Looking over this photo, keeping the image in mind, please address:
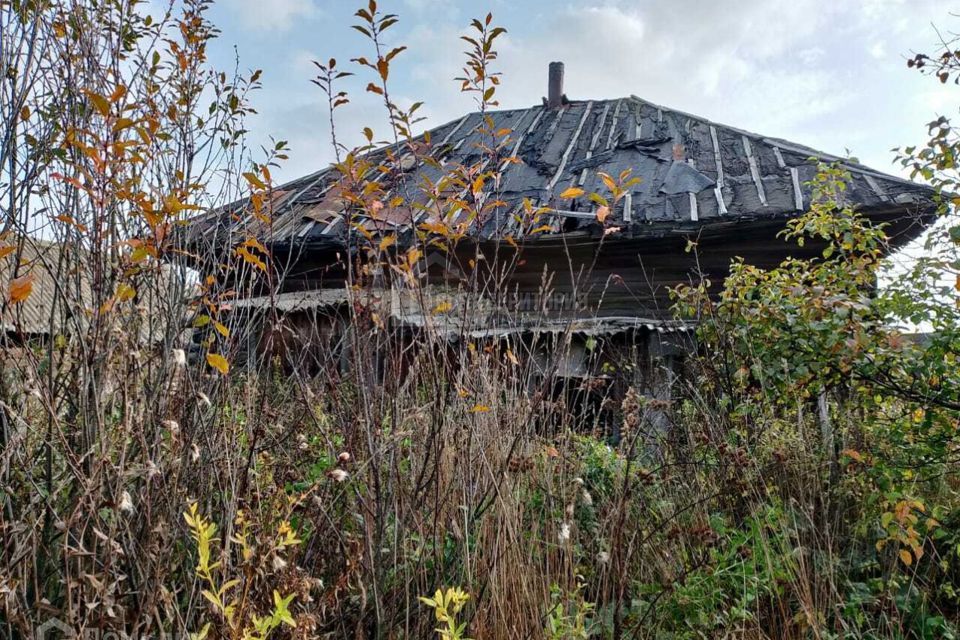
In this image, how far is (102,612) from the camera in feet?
4.98

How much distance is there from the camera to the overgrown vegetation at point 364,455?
1817 millimetres

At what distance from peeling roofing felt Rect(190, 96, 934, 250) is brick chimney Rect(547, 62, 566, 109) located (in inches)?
14.2

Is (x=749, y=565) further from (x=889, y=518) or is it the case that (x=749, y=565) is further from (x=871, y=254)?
(x=871, y=254)

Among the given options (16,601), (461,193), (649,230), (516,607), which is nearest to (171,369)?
(16,601)

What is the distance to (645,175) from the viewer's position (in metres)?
7.83

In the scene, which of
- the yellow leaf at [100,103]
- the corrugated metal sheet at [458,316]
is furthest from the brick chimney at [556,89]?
the yellow leaf at [100,103]

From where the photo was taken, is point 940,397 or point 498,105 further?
point 940,397

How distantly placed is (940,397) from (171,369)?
3381 mm

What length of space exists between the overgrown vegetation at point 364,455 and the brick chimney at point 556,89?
328 inches

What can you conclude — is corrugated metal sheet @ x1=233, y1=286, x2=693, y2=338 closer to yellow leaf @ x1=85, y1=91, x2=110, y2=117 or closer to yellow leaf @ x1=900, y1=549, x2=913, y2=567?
yellow leaf @ x1=85, y1=91, x2=110, y2=117

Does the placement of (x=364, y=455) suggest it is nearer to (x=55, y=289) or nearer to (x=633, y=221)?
(x=55, y=289)

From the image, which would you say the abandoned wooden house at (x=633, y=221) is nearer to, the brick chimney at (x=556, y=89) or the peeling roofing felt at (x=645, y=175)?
the peeling roofing felt at (x=645, y=175)

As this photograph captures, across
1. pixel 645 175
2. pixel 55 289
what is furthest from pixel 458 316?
pixel 645 175

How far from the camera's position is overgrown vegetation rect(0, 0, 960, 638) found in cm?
182
